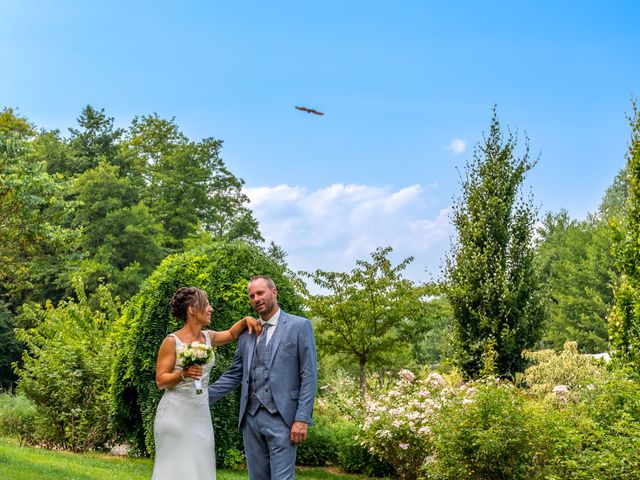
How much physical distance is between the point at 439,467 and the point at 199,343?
5147 millimetres

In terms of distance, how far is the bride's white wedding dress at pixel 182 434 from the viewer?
537 centimetres

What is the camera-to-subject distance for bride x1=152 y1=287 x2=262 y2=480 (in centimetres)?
530

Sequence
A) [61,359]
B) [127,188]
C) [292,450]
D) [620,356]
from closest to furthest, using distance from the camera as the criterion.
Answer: [292,450] → [620,356] → [61,359] → [127,188]

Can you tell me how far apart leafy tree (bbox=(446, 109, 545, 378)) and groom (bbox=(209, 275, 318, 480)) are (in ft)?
37.5

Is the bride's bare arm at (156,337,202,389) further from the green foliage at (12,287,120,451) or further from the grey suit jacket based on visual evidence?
the green foliage at (12,287,120,451)

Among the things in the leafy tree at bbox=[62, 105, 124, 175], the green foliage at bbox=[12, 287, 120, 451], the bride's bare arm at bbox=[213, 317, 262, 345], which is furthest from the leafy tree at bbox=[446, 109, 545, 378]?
the leafy tree at bbox=[62, 105, 124, 175]

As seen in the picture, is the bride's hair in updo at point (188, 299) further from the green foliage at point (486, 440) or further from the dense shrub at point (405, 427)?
the dense shrub at point (405, 427)

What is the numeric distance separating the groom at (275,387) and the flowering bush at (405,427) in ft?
17.9

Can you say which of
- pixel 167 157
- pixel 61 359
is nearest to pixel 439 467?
pixel 61 359

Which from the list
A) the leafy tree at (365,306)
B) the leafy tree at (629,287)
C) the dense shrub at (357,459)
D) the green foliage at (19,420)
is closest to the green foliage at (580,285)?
the leafy tree at (365,306)

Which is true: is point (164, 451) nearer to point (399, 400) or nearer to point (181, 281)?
point (181, 281)

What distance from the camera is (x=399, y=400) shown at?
11352mm

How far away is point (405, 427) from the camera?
35.1ft

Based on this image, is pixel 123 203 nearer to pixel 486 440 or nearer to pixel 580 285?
pixel 580 285
